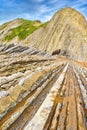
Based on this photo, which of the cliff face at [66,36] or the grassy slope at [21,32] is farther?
the grassy slope at [21,32]

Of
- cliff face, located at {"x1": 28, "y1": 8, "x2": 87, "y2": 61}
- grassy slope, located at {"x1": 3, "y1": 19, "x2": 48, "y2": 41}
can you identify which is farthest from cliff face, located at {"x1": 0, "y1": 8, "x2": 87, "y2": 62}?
grassy slope, located at {"x1": 3, "y1": 19, "x2": 48, "y2": 41}

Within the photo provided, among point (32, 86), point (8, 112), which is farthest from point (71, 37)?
point (8, 112)

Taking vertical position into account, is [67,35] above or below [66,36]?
above

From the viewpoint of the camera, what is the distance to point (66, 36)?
2053 inches

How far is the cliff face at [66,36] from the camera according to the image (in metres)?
49.7

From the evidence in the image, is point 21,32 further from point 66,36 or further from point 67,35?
point 67,35

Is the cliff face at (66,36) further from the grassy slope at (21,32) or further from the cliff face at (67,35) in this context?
Result: the grassy slope at (21,32)

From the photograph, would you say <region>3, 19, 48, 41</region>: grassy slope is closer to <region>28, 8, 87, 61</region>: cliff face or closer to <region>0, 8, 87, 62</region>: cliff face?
<region>0, 8, 87, 62</region>: cliff face

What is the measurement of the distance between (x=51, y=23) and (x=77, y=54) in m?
14.9

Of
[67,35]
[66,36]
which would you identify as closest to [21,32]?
[66,36]

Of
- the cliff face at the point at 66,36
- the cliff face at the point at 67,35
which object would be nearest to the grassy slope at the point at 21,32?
the cliff face at the point at 66,36

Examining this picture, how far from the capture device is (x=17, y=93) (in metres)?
8.62

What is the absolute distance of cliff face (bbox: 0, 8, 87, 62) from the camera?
163ft

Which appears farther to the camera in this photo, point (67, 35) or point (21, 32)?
point (21, 32)
